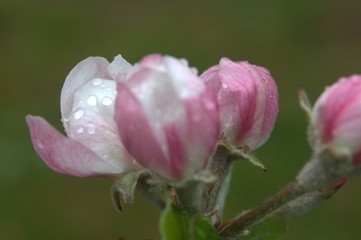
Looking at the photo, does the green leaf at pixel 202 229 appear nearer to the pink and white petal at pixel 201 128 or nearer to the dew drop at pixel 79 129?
the pink and white petal at pixel 201 128

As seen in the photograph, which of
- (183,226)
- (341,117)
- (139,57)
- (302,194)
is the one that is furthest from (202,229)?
(139,57)

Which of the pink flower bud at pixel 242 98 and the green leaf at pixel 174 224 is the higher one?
the pink flower bud at pixel 242 98

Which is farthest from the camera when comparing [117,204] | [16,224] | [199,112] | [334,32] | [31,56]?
[334,32]

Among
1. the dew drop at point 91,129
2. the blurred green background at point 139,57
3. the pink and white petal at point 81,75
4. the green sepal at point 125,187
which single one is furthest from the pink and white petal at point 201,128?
the blurred green background at point 139,57

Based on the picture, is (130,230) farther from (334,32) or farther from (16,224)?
(334,32)

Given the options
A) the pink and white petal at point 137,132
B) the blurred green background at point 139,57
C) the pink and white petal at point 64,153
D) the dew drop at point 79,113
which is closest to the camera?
the pink and white petal at point 137,132

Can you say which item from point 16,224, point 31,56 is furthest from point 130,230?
point 31,56

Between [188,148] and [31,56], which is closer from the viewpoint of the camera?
[188,148]
